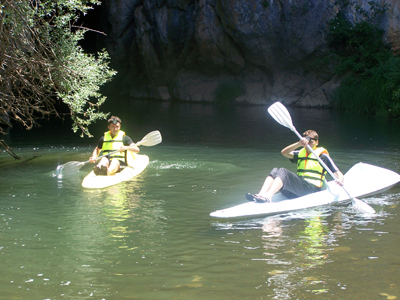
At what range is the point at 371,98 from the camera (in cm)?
1770

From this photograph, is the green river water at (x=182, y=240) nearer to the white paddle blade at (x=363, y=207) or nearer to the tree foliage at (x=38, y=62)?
the white paddle blade at (x=363, y=207)

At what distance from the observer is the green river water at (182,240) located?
3.56 metres

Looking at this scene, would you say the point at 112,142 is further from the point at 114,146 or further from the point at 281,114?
the point at 281,114

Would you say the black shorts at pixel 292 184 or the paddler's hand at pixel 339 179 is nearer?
the black shorts at pixel 292 184

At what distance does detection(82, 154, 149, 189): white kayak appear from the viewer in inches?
272

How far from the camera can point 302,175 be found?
6047mm

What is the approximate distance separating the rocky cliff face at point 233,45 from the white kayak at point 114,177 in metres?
14.7

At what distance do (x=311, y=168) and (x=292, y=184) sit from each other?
0.44 m

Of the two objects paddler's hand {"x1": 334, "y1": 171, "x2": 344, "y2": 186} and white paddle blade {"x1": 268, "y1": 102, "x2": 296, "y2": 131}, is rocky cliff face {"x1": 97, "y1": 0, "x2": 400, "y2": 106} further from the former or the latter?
paddler's hand {"x1": 334, "y1": 171, "x2": 344, "y2": 186}

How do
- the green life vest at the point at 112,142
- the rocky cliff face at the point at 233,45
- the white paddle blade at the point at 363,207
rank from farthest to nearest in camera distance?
the rocky cliff face at the point at 233,45, the green life vest at the point at 112,142, the white paddle blade at the point at 363,207

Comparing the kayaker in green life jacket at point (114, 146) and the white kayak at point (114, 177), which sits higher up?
the kayaker in green life jacket at point (114, 146)

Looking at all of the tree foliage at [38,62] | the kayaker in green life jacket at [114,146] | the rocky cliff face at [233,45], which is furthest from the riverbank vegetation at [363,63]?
the tree foliage at [38,62]

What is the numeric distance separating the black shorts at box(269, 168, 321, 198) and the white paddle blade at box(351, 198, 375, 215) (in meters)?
0.47

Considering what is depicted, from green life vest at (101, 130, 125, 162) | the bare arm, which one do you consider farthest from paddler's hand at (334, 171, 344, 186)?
green life vest at (101, 130, 125, 162)
